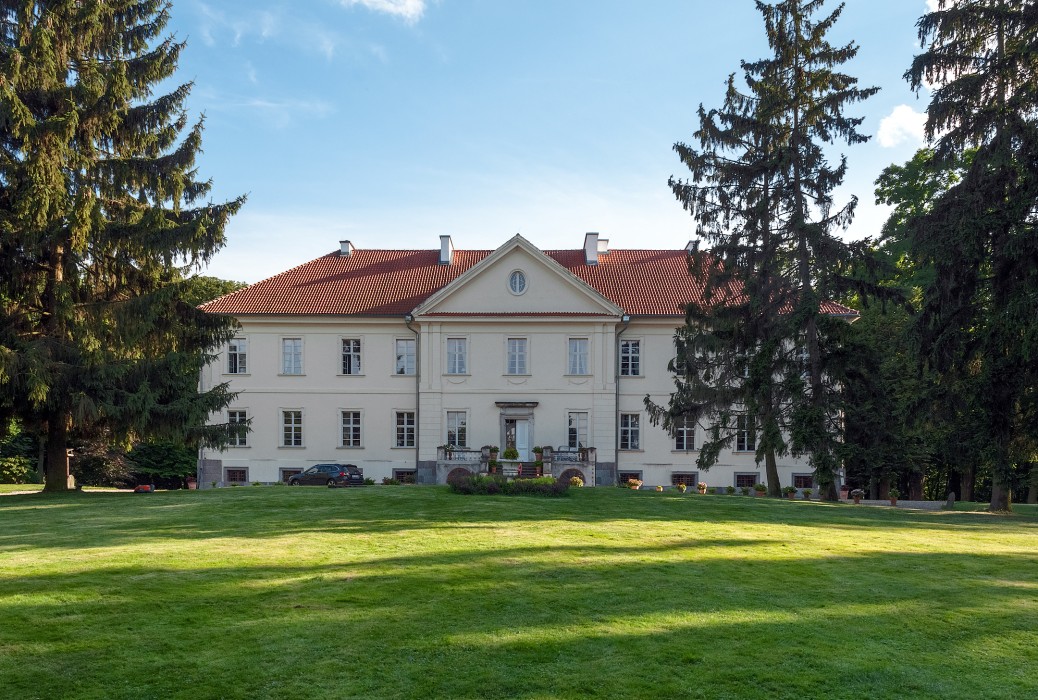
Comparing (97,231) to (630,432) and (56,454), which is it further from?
(630,432)

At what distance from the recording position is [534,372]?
33625mm

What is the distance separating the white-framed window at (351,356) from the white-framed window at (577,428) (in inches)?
366

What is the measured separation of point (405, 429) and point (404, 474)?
1.89 m

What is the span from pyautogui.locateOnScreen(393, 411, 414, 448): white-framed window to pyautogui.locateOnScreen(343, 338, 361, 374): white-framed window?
105 inches

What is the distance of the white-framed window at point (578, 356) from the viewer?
3359 centimetres

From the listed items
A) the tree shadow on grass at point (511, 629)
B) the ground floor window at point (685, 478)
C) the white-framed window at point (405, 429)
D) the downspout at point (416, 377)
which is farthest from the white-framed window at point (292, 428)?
the tree shadow on grass at point (511, 629)

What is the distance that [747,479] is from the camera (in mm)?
33656

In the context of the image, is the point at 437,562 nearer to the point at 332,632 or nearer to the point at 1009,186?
the point at 332,632

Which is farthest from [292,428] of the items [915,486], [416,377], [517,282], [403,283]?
[915,486]

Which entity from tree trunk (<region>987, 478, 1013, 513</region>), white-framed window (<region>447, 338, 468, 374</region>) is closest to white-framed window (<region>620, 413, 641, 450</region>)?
white-framed window (<region>447, 338, 468, 374</region>)

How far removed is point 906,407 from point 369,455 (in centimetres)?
2138

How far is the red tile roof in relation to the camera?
113 ft

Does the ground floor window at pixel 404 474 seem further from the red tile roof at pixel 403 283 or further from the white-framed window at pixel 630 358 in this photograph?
the white-framed window at pixel 630 358

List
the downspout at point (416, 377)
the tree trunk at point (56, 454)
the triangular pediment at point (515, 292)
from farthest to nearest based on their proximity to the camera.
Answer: the downspout at point (416, 377), the triangular pediment at point (515, 292), the tree trunk at point (56, 454)
